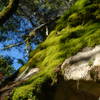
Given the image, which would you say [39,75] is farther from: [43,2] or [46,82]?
[43,2]

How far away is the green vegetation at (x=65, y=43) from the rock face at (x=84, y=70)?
0.54ft

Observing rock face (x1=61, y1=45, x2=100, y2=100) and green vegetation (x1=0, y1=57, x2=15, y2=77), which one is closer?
rock face (x1=61, y1=45, x2=100, y2=100)

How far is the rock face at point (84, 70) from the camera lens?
362 cm

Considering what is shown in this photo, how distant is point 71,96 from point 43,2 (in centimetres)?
1049

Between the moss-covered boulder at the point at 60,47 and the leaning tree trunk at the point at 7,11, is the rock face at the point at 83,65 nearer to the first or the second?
the moss-covered boulder at the point at 60,47

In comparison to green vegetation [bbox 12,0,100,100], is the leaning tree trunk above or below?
above

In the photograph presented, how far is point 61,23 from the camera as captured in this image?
580cm

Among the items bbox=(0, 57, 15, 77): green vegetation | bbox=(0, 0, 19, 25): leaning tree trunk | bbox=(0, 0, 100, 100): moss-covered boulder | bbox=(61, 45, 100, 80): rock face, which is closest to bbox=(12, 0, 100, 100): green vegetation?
bbox=(0, 0, 100, 100): moss-covered boulder

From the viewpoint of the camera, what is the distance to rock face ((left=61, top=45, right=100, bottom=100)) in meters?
3.62

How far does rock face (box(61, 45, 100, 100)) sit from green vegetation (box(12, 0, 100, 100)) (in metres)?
0.16

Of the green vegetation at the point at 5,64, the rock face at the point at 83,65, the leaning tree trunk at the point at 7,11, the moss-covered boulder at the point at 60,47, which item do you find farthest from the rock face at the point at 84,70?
the green vegetation at the point at 5,64

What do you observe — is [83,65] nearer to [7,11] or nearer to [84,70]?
[84,70]

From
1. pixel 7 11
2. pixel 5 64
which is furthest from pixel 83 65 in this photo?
pixel 5 64

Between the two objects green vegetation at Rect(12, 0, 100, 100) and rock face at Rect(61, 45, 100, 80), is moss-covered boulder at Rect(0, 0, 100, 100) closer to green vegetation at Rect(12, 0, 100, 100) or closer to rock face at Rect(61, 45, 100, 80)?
green vegetation at Rect(12, 0, 100, 100)
